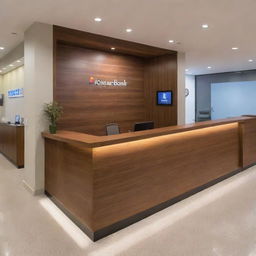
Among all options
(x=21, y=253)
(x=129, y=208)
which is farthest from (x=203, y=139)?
(x=21, y=253)

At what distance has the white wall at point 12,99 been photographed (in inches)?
279

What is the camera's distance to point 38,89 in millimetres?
4211

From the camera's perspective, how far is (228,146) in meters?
5.26

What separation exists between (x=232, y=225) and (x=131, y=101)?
4401mm

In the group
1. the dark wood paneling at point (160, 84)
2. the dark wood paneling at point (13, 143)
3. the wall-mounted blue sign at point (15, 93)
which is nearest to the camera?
the dark wood paneling at point (13, 143)

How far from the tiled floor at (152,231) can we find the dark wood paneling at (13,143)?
2.02 metres

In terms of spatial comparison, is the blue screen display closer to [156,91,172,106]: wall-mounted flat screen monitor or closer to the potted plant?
[156,91,172,106]: wall-mounted flat screen monitor

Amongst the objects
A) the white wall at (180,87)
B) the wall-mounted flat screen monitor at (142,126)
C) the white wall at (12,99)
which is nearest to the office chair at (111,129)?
the wall-mounted flat screen monitor at (142,126)

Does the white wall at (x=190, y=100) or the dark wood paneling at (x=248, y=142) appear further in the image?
the white wall at (x=190, y=100)

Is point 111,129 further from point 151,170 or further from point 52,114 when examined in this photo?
point 151,170

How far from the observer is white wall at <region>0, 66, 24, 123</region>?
7090 mm

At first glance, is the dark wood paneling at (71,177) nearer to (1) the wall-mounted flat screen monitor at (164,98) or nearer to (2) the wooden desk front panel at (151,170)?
(2) the wooden desk front panel at (151,170)

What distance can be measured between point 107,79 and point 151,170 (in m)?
3.44

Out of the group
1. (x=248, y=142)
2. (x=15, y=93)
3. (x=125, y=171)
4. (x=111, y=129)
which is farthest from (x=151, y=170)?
(x=15, y=93)
